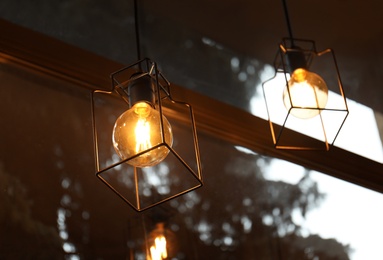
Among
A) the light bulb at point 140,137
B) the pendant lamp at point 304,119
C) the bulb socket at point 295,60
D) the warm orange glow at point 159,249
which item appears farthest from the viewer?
the pendant lamp at point 304,119

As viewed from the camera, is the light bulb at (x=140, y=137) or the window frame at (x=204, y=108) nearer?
the light bulb at (x=140, y=137)

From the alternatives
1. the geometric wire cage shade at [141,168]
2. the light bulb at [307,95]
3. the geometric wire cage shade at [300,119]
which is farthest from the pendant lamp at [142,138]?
the geometric wire cage shade at [300,119]

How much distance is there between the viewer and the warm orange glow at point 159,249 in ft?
5.99

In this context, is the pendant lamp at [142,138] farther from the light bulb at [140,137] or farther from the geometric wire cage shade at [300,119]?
the geometric wire cage shade at [300,119]

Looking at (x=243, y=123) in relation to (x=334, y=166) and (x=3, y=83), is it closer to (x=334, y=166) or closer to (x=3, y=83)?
(x=334, y=166)

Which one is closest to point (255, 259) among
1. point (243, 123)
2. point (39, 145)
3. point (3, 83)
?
point (243, 123)

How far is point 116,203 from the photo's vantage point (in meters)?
1.83

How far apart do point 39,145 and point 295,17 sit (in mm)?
1063

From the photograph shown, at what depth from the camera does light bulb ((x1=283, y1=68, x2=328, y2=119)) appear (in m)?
1.59

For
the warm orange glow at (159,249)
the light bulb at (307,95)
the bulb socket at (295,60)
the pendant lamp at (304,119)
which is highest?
the pendant lamp at (304,119)

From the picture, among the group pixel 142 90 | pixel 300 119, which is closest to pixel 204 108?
pixel 300 119

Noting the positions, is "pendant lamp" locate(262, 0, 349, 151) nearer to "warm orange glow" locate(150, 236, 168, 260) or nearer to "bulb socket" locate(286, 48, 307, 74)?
A: "bulb socket" locate(286, 48, 307, 74)

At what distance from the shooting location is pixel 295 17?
2395 millimetres

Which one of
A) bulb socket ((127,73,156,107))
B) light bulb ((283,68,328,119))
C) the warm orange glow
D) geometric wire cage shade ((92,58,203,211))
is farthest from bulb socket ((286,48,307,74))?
the warm orange glow
